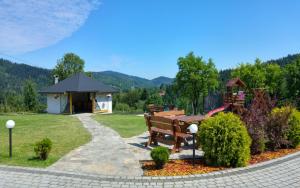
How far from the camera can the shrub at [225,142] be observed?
6.93 m

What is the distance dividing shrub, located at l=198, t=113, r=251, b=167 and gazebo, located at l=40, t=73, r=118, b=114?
21.7 meters

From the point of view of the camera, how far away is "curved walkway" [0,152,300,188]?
597cm

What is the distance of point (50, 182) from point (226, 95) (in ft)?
41.3

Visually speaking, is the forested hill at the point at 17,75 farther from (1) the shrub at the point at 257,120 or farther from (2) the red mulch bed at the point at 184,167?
(2) the red mulch bed at the point at 184,167

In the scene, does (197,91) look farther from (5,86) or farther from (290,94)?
(5,86)

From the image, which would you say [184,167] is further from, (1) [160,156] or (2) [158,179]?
(2) [158,179]

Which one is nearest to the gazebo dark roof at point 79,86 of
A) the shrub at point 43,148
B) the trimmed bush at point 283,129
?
the shrub at point 43,148

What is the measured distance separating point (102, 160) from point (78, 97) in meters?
24.5

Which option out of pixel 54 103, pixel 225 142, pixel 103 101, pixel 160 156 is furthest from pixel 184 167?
pixel 54 103

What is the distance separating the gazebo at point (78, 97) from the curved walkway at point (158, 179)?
2153 cm

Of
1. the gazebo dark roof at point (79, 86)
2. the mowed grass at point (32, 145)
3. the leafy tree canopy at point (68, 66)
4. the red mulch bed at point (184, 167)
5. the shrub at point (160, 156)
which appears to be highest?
the leafy tree canopy at point (68, 66)

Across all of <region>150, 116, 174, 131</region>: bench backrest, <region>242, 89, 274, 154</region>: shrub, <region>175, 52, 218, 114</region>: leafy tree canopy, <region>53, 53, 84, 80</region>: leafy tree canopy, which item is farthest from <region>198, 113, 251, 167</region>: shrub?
<region>53, 53, 84, 80</region>: leafy tree canopy

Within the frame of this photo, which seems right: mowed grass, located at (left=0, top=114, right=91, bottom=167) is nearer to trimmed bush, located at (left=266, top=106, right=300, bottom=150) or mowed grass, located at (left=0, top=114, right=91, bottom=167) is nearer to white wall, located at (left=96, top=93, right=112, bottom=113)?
trimmed bush, located at (left=266, top=106, right=300, bottom=150)

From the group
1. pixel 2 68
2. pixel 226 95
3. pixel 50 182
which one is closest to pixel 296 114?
pixel 50 182
